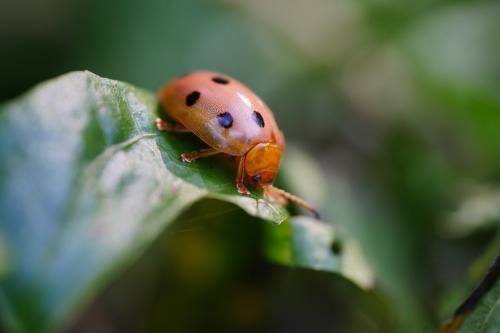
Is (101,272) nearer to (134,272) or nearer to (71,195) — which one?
(71,195)

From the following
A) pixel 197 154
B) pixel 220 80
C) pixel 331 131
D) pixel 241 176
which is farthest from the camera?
pixel 331 131

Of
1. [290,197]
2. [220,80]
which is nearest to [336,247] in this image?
[290,197]

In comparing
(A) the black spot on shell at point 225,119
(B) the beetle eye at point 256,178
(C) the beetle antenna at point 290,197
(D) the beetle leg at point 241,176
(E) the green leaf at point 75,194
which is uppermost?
(E) the green leaf at point 75,194

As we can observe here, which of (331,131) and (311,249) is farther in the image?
(331,131)

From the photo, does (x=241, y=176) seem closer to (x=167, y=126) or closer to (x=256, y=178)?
(x=256, y=178)

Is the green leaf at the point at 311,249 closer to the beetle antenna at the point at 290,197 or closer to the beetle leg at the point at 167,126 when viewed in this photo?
the beetle antenna at the point at 290,197

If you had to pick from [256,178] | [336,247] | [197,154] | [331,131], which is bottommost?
[331,131]

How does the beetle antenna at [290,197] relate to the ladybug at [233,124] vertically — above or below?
below

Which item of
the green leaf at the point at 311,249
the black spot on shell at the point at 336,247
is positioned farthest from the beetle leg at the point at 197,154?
the black spot on shell at the point at 336,247
